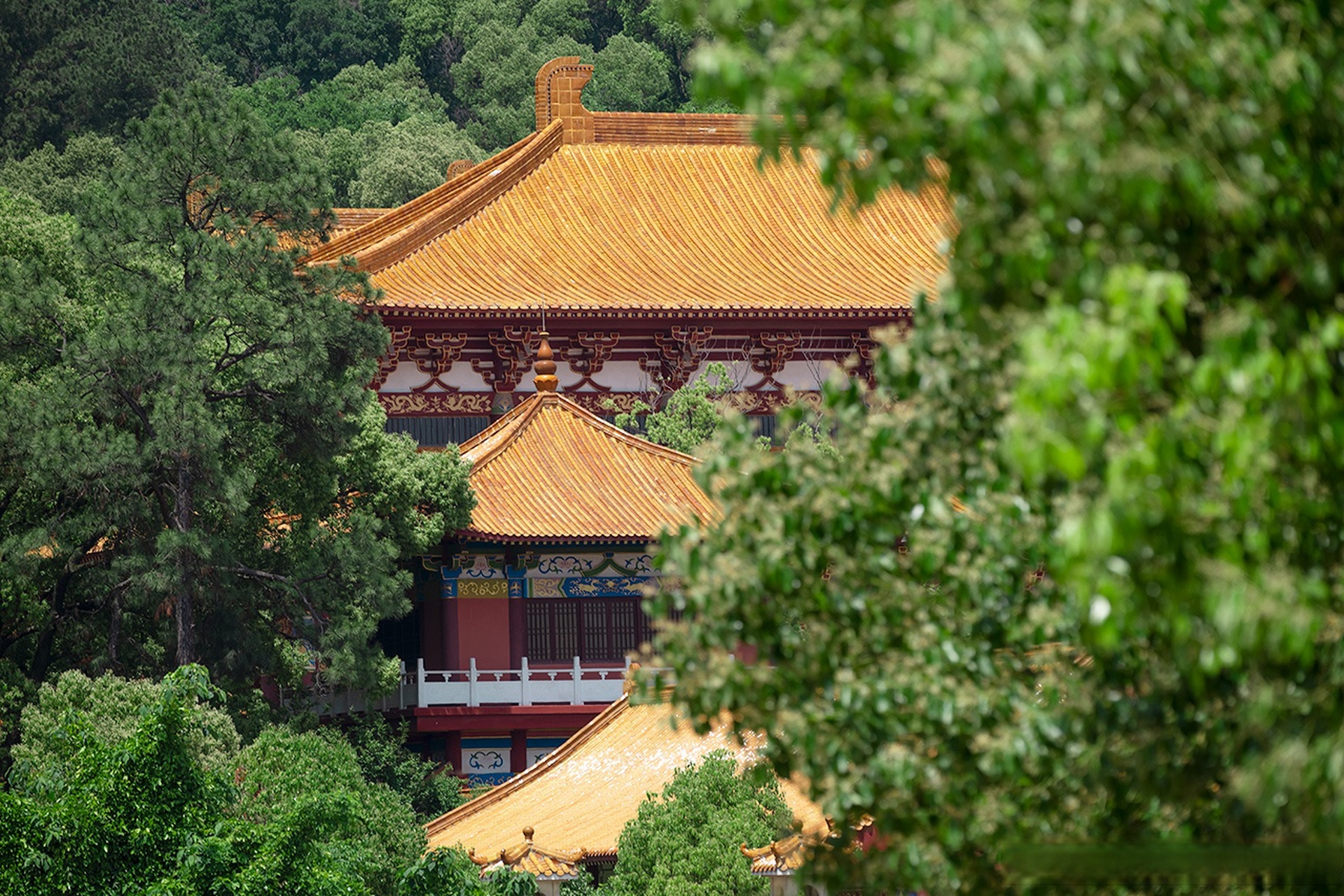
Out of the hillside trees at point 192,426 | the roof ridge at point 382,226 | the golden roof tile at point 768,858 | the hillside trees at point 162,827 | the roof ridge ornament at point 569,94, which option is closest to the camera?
the hillside trees at point 162,827

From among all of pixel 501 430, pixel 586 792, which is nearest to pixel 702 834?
pixel 586 792

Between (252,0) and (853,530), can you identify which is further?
(252,0)

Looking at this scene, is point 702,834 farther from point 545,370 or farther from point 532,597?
point 545,370

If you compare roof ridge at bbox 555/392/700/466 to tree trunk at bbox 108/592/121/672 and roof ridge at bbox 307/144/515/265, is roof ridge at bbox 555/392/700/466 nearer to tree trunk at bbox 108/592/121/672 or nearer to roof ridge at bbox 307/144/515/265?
roof ridge at bbox 307/144/515/265

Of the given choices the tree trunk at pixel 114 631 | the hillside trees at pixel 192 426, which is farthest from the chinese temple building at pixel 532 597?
the tree trunk at pixel 114 631

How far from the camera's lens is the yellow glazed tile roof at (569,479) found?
83.9ft

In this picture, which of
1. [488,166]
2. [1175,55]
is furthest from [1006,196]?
[488,166]

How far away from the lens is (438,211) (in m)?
30.0

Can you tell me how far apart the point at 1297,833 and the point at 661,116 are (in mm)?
28641

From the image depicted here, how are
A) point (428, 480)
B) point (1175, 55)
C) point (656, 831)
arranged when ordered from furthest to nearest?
1. point (428, 480)
2. point (656, 831)
3. point (1175, 55)

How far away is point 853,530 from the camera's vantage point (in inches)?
255

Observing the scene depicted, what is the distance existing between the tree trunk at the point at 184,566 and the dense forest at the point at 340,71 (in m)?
27.1

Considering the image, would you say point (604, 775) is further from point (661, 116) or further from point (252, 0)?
point (252, 0)

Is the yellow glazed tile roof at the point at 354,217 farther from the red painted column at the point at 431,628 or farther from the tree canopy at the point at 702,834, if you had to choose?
the tree canopy at the point at 702,834
